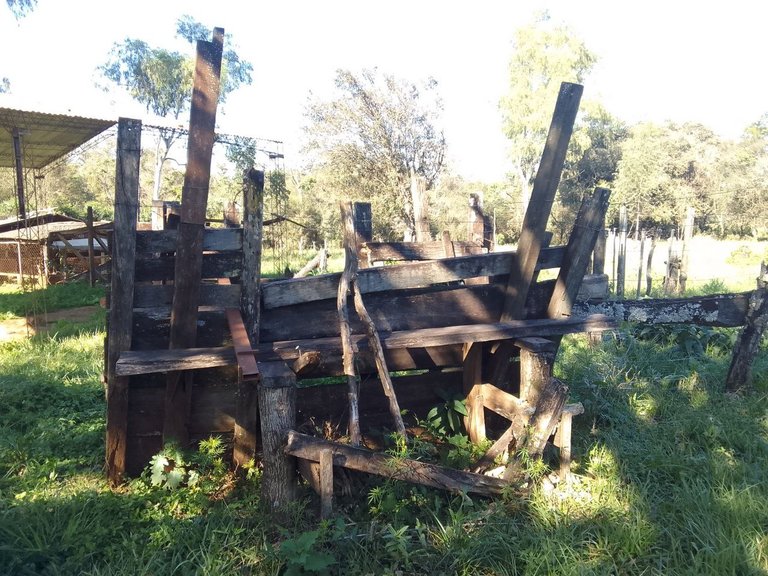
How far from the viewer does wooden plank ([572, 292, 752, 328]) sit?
4883mm

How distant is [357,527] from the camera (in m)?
3.07

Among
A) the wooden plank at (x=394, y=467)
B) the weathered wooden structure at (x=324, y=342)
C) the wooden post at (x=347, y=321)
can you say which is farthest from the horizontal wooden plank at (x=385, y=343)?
the wooden plank at (x=394, y=467)

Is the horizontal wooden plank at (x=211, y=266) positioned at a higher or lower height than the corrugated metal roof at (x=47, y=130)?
lower

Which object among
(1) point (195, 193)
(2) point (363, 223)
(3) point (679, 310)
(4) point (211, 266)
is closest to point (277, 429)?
(4) point (211, 266)

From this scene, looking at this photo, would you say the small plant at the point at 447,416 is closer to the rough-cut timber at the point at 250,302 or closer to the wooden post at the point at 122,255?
the rough-cut timber at the point at 250,302

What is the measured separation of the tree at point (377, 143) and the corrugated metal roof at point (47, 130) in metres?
15.2

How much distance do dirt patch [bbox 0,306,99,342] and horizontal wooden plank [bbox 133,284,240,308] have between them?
6.23 metres

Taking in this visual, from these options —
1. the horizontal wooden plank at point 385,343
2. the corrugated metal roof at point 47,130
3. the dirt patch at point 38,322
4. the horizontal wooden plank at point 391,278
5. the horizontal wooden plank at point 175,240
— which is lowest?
the dirt patch at point 38,322

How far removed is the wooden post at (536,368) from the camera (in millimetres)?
3750

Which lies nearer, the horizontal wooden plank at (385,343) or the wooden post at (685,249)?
the horizontal wooden plank at (385,343)

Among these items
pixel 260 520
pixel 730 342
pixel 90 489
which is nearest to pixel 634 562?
pixel 260 520

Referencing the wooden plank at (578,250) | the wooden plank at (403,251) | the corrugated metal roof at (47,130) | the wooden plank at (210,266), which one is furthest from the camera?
the corrugated metal roof at (47,130)

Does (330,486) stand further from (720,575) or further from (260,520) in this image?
(720,575)

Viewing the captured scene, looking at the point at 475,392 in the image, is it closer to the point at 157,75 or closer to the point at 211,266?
the point at 211,266
